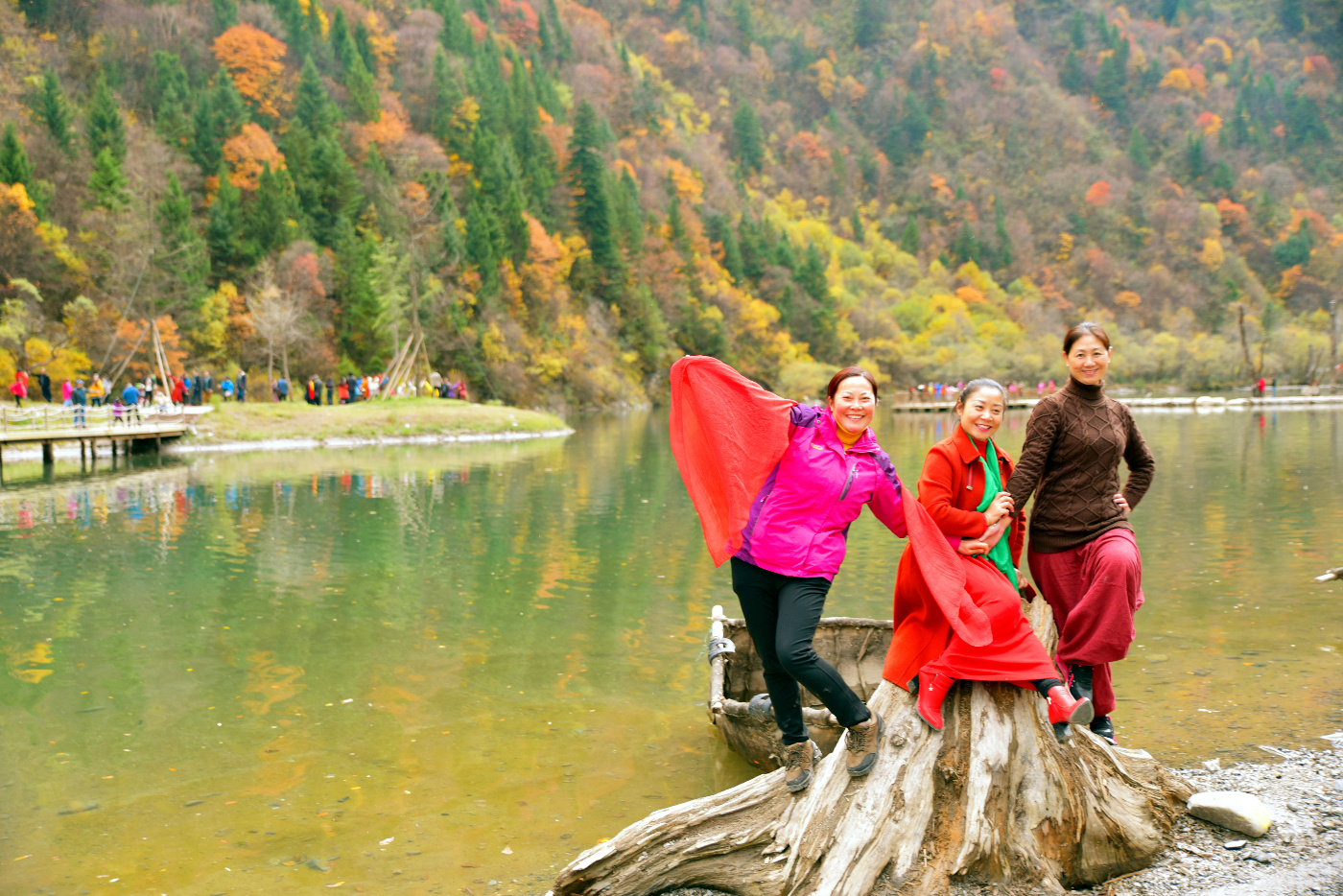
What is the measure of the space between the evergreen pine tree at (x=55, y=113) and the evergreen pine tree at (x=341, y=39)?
26911mm

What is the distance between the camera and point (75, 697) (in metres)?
8.73

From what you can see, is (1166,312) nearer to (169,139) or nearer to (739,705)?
(169,139)

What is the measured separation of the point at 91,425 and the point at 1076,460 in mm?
35815

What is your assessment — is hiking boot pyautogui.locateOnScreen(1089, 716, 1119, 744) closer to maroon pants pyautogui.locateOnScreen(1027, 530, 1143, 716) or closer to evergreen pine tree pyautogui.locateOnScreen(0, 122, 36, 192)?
maroon pants pyautogui.locateOnScreen(1027, 530, 1143, 716)

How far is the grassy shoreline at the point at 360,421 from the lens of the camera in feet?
128

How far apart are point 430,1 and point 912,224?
226 feet

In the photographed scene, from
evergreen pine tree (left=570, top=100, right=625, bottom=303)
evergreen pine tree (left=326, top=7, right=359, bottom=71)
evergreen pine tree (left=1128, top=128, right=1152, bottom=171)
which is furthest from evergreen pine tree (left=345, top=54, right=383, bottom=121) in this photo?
evergreen pine tree (left=1128, top=128, right=1152, bottom=171)

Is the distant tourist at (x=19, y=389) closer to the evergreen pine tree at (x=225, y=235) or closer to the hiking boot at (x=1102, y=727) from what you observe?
the evergreen pine tree at (x=225, y=235)

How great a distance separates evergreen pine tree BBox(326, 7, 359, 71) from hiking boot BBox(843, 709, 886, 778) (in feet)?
292

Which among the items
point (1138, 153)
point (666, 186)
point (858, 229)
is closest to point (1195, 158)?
point (1138, 153)

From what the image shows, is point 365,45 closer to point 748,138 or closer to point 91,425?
point 748,138

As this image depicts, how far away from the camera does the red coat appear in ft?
15.5

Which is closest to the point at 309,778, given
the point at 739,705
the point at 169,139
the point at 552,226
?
the point at 739,705

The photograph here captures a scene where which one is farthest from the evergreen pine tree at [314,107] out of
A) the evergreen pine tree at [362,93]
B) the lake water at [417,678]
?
the lake water at [417,678]
